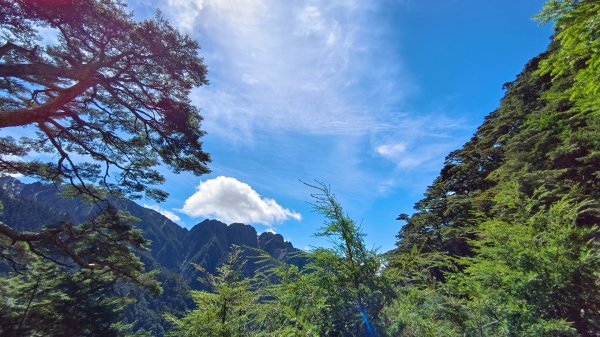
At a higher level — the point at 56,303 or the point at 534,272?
the point at 534,272

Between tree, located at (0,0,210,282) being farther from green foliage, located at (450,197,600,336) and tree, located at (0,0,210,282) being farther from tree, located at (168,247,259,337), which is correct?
green foliage, located at (450,197,600,336)

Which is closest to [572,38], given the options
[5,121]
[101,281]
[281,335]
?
[281,335]

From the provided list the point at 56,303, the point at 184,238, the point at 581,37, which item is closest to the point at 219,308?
the point at 581,37

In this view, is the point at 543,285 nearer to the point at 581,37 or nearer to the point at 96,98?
the point at 581,37

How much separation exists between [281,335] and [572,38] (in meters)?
6.46

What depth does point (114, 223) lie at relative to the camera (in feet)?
41.0

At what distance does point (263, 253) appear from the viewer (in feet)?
16.3

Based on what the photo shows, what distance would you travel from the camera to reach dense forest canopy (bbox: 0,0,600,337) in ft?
14.4

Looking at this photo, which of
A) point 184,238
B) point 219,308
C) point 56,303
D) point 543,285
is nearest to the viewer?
point 543,285

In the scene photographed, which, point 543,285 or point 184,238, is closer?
point 543,285

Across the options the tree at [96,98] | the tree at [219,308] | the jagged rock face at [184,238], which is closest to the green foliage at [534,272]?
the tree at [219,308]

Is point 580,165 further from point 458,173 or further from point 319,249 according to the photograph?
point 319,249

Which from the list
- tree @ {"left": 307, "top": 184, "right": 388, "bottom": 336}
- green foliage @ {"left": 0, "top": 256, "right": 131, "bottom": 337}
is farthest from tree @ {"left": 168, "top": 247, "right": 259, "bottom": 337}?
green foliage @ {"left": 0, "top": 256, "right": 131, "bottom": 337}

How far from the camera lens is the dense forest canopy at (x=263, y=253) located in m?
4.39
